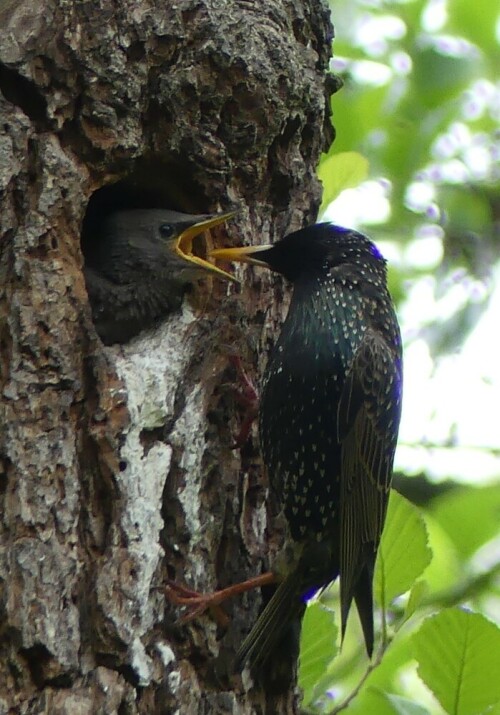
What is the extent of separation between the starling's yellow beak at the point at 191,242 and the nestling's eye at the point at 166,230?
0.03 m

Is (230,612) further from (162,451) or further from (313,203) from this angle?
(313,203)

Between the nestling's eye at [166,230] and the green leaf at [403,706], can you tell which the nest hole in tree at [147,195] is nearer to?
the nestling's eye at [166,230]

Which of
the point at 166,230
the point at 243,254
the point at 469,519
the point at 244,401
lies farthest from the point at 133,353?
the point at 469,519

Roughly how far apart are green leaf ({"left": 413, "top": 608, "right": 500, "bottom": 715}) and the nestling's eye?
4.49 feet

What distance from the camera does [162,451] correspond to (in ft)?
8.89

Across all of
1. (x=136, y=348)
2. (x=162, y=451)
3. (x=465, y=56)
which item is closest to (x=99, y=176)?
(x=136, y=348)

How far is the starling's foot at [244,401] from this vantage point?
121 inches

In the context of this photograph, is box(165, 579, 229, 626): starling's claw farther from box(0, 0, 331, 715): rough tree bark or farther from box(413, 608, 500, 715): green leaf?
box(413, 608, 500, 715): green leaf

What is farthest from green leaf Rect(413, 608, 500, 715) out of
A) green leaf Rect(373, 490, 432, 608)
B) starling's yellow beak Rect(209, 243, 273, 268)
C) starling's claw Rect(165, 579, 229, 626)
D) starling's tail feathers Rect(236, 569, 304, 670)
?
starling's yellow beak Rect(209, 243, 273, 268)

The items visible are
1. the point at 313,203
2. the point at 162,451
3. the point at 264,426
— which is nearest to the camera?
the point at 162,451

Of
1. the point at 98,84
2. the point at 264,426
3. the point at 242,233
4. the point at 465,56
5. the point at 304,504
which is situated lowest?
the point at 304,504

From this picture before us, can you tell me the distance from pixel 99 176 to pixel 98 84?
22 centimetres

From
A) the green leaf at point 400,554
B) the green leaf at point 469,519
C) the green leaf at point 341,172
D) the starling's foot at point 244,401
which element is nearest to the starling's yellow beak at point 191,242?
the starling's foot at point 244,401

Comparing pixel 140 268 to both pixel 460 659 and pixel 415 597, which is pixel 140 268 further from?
pixel 460 659
